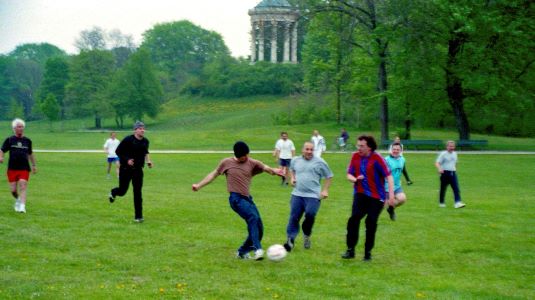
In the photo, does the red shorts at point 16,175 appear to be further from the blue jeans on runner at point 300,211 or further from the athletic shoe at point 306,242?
the athletic shoe at point 306,242

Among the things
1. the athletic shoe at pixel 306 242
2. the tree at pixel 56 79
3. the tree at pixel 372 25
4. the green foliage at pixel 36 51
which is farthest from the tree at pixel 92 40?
the athletic shoe at pixel 306 242

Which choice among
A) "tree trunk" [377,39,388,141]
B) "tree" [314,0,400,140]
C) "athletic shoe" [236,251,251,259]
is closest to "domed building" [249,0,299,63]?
"tree trunk" [377,39,388,141]

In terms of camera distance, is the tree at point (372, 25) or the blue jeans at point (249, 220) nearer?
the blue jeans at point (249, 220)

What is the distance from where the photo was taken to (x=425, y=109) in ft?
159

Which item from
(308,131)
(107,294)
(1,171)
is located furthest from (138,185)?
(308,131)

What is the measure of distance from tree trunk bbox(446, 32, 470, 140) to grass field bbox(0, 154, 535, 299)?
25.5 meters

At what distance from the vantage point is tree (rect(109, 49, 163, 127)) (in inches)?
3484

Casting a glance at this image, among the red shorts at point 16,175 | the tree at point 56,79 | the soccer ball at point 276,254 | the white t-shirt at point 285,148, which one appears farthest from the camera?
the tree at point 56,79

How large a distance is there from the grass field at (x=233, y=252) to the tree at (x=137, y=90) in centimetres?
6860

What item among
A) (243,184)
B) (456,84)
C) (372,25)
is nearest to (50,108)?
(372,25)

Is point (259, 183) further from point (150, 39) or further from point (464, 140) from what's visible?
point (150, 39)

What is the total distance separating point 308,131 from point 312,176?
5340cm

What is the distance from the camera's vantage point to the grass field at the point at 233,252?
28.7 ft

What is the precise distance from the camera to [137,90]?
3504 inches
